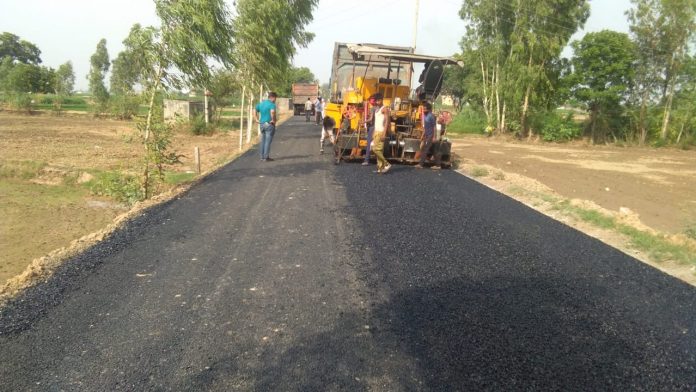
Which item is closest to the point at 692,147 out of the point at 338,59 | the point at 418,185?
the point at 338,59

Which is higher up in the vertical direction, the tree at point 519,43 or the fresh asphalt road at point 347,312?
the tree at point 519,43

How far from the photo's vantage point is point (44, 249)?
6891mm

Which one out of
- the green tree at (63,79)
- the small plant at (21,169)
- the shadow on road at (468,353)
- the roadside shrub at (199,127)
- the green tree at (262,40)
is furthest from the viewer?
the green tree at (63,79)

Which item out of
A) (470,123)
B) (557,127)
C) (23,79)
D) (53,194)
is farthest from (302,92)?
(53,194)

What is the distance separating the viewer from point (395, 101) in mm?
11945

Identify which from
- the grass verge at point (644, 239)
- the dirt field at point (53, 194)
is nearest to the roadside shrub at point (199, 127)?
the dirt field at point (53, 194)

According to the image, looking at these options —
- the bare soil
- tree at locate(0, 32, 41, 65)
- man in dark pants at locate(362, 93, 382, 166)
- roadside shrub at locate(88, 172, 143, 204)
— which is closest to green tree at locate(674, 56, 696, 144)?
the bare soil

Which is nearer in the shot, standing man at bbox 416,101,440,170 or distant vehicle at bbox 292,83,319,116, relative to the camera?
standing man at bbox 416,101,440,170

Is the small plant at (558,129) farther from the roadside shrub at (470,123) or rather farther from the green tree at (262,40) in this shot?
the green tree at (262,40)

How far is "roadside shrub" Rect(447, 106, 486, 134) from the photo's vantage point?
33875mm

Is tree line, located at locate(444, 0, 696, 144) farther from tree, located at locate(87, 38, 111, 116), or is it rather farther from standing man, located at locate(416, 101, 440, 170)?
tree, located at locate(87, 38, 111, 116)

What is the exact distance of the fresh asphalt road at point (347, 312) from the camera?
2.90m

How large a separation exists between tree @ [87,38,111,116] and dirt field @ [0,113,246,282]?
19264mm

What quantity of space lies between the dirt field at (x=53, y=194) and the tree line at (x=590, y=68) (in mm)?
18648
